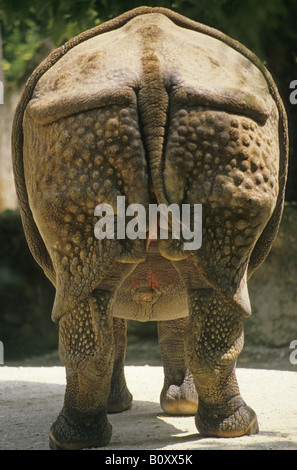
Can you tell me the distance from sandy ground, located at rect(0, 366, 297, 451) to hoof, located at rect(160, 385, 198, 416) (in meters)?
0.06

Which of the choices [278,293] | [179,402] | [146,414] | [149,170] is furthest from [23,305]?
[149,170]

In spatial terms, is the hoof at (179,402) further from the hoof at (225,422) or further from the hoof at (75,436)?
the hoof at (75,436)

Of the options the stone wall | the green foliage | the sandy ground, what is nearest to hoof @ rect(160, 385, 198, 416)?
the sandy ground

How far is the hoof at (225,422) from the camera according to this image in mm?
2891

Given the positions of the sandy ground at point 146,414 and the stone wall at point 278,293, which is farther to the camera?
the stone wall at point 278,293

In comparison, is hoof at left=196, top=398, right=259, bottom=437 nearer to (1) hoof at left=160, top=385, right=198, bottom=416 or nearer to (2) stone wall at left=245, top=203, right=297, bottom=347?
(1) hoof at left=160, top=385, right=198, bottom=416

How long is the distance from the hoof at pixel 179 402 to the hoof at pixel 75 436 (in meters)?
0.99

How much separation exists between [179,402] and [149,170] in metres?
1.80

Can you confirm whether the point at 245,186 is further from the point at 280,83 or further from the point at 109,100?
the point at 280,83

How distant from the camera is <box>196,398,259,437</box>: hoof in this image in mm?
2891

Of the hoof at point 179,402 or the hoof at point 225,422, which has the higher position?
the hoof at point 225,422

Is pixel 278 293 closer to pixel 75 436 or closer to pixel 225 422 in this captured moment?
pixel 225 422

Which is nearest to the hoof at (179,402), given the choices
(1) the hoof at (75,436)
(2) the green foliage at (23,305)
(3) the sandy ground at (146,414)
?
(3) the sandy ground at (146,414)
